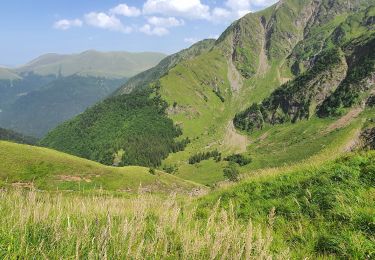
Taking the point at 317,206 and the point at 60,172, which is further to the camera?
the point at 60,172

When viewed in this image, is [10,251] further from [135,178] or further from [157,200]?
[135,178]

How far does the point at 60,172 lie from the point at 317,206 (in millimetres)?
80719

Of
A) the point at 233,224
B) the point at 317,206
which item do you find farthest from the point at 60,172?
the point at 233,224

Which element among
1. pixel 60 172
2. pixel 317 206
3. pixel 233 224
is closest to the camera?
pixel 233 224

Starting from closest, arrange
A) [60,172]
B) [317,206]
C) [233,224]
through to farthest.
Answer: [233,224], [317,206], [60,172]

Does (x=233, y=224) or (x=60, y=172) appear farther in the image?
(x=60, y=172)

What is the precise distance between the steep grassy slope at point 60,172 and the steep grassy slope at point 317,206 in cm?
6294

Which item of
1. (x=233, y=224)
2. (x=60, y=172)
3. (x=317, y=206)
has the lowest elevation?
(x=60, y=172)

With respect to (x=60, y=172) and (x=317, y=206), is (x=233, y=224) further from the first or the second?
(x=60, y=172)

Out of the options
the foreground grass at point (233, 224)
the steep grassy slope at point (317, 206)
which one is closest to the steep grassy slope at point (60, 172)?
the steep grassy slope at point (317, 206)

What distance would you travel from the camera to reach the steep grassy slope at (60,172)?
78.4 metres

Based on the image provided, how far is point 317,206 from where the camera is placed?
1118 centimetres

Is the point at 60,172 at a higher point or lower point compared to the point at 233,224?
lower

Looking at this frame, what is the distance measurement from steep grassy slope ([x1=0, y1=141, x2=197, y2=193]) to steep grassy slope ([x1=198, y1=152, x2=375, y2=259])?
62940 mm
